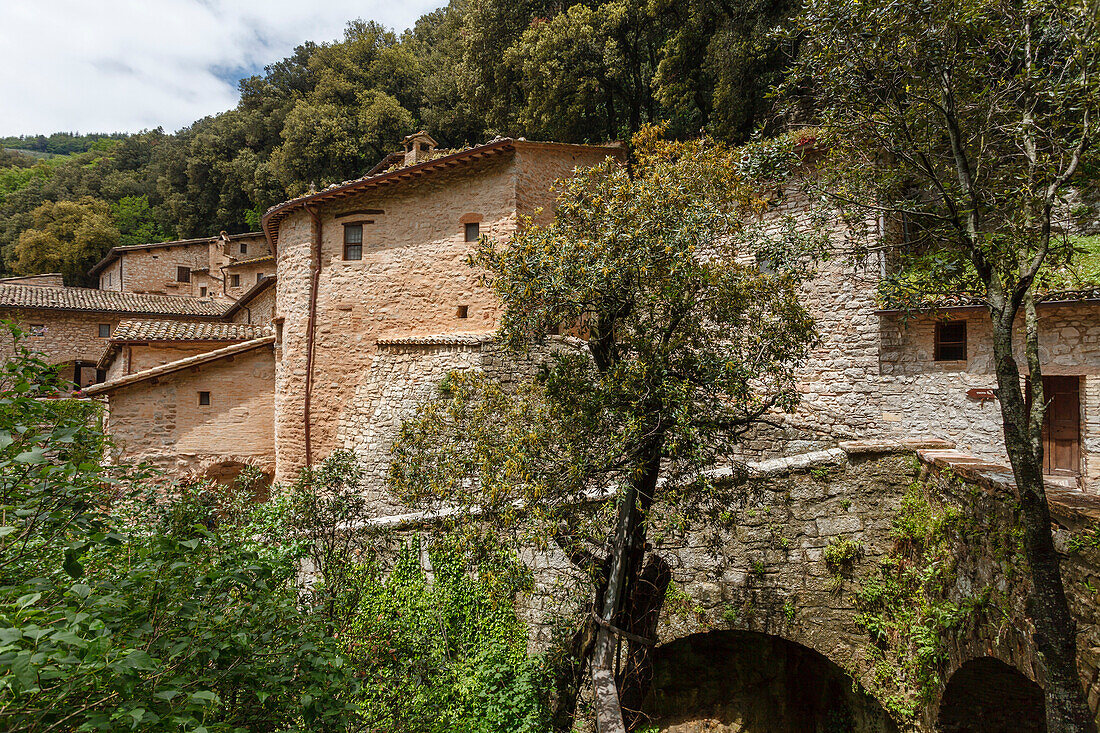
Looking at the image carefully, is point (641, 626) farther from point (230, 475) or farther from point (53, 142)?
point (53, 142)

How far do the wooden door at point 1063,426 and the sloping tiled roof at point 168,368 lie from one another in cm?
1882

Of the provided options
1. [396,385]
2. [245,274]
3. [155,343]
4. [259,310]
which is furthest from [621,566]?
[245,274]

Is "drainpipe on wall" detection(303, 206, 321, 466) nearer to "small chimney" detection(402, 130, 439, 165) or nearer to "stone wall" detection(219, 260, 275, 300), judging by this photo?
"small chimney" detection(402, 130, 439, 165)

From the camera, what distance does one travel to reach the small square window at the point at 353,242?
13.8 metres

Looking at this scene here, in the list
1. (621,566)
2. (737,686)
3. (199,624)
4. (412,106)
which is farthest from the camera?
(412,106)

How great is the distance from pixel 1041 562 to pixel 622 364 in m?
3.33

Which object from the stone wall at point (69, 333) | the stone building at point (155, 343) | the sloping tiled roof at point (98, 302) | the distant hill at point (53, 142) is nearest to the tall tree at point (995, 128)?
the stone building at point (155, 343)

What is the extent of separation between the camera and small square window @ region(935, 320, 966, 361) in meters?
10.0

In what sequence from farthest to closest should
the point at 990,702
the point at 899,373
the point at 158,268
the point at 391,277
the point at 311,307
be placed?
the point at 158,268, the point at 311,307, the point at 391,277, the point at 899,373, the point at 990,702

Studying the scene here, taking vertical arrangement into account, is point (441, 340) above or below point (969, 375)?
above

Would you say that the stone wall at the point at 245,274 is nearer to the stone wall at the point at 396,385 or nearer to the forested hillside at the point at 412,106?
the forested hillside at the point at 412,106

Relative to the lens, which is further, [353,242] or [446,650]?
[353,242]

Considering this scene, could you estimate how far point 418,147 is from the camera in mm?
15961

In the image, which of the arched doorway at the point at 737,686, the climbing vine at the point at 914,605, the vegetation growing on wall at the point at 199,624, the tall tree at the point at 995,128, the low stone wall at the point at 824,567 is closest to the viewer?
the vegetation growing on wall at the point at 199,624
